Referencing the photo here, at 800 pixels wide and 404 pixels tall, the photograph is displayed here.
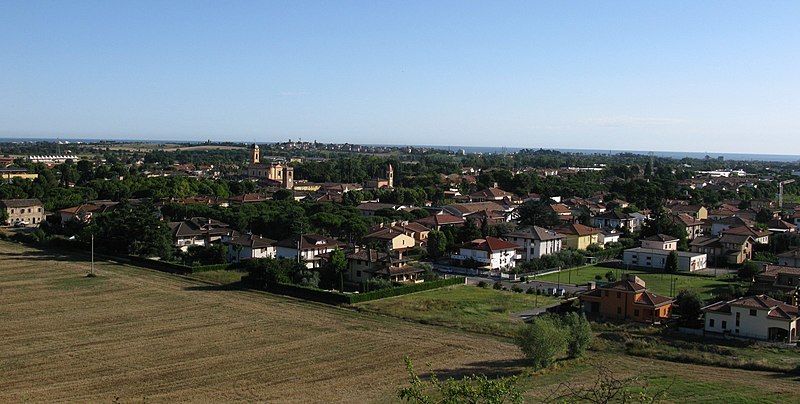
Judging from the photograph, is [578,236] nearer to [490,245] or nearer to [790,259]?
[490,245]

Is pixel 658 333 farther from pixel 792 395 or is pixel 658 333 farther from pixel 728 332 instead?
pixel 792 395

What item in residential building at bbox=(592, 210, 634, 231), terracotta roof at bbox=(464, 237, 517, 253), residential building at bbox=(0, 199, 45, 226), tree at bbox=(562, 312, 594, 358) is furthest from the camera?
residential building at bbox=(0, 199, 45, 226)

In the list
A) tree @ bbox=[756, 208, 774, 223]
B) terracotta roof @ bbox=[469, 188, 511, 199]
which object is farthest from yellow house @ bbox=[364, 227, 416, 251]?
terracotta roof @ bbox=[469, 188, 511, 199]

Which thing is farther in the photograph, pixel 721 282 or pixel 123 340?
pixel 721 282

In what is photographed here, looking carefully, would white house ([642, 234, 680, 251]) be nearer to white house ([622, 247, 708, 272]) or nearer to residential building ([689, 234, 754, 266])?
white house ([622, 247, 708, 272])

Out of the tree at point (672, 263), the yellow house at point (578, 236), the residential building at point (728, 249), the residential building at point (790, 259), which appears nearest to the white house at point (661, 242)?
the residential building at point (728, 249)

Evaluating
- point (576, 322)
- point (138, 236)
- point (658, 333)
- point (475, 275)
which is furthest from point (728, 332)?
point (138, 236)

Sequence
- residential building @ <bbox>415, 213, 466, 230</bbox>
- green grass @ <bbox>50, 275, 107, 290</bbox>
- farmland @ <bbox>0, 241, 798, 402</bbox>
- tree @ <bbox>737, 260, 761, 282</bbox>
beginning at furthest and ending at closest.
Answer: residential building @ <bbox>415, 213, 466, 230</bbox> < tree @ <bbox>737, 260, 761, 282</bbox> < green grass @ <bbox>50, 275, 107, 290</bbox> < farmland @ <bbox>0, 241, 798, 402</bbox>

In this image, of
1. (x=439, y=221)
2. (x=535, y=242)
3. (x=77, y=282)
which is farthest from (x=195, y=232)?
(x=535, y=242)
